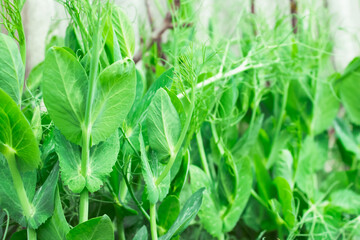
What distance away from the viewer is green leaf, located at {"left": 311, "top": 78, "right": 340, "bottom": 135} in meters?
Answer: 0.59

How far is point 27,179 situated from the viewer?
31 centimetres

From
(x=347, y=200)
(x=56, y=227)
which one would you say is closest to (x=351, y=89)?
(x=347, y=200)

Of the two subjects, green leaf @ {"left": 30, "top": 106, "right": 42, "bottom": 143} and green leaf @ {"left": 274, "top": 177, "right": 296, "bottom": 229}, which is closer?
green leaf @ {"left": 30, "top": 106, "right": 42, "bottom": 143}

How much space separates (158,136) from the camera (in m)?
0.33

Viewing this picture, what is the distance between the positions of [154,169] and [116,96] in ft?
0.26

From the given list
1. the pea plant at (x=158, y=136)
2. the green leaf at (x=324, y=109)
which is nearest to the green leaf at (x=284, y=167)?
the pea plant at (x=158, y=136)

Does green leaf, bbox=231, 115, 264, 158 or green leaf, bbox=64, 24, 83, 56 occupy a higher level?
green leaf, bbox=64, 24, 83, 56

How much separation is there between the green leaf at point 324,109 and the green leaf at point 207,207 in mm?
235

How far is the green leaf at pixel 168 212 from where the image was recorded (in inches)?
14.2

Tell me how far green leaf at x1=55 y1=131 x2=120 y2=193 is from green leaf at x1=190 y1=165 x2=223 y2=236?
14 centimetres

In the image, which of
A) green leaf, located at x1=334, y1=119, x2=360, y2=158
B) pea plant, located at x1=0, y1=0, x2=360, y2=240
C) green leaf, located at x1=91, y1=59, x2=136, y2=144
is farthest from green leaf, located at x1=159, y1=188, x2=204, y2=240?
green leaf, located at x1=334, y1=119, x2=360, y2=158

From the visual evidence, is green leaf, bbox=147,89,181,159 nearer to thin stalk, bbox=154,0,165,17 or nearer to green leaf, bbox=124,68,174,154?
green leaf, bbox=124,68,174,154

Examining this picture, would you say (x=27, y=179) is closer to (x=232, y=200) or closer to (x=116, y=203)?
(x=116, y=203)

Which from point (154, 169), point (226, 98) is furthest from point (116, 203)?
point (226, 98)
